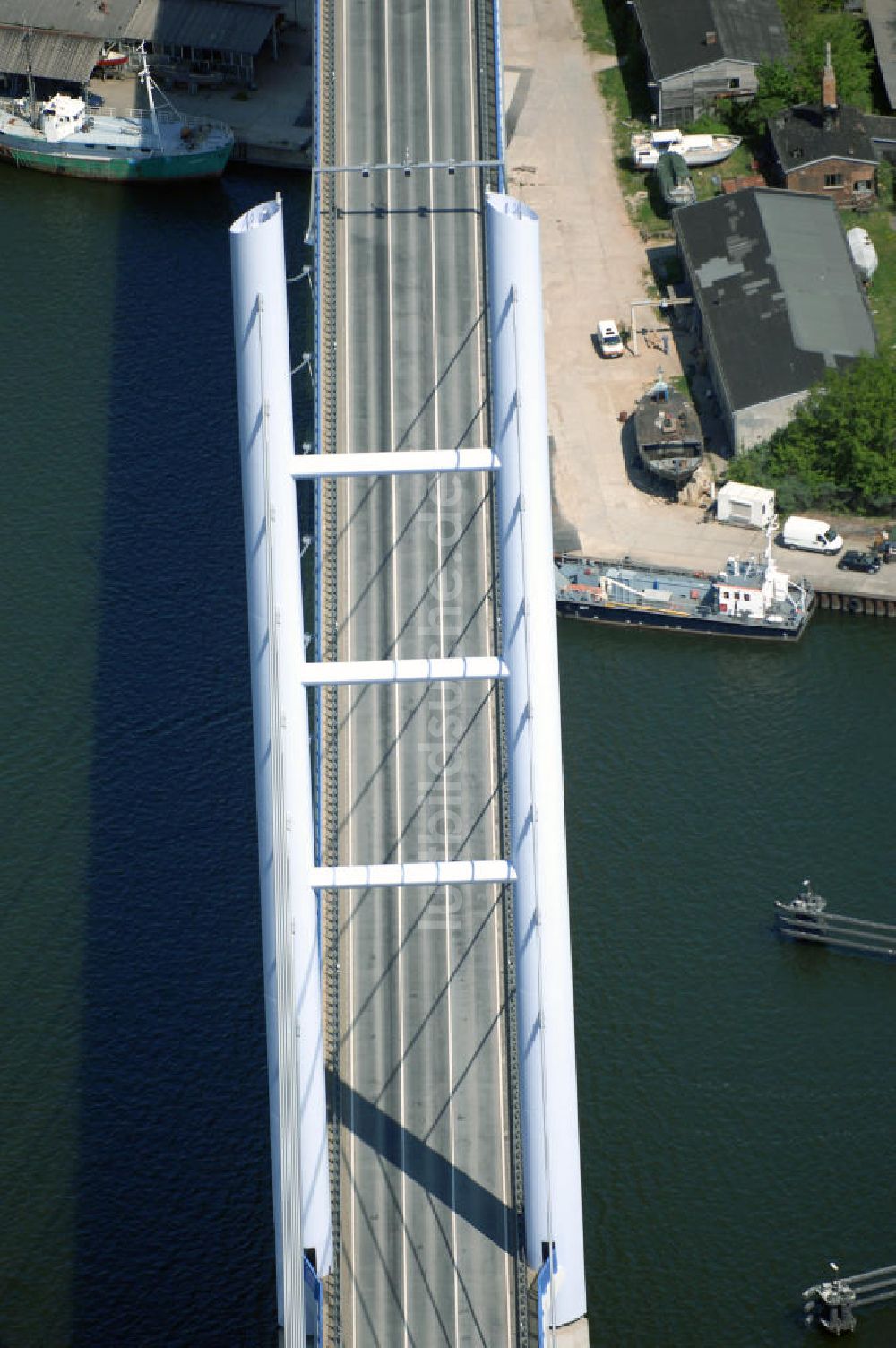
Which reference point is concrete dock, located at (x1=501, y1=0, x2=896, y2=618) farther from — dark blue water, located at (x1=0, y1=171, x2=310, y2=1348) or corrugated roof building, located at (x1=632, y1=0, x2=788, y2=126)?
dark blue water, located at (x1=0, y1=171, x2=310, y2=1348)

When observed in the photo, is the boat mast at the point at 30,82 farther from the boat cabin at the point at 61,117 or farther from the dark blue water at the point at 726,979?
the dark blue water at the point at 726,979

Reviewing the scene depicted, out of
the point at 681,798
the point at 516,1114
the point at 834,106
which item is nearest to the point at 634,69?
the point at 834,106

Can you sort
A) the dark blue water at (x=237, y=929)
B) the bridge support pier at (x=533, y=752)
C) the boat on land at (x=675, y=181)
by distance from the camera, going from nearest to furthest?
the bridge support pier at (x=533, y=752) < the dark blue water at (x=237, y=929) < the boat on land at (x=675, y=181)

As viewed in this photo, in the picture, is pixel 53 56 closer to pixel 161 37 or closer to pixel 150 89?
pixel 161 37

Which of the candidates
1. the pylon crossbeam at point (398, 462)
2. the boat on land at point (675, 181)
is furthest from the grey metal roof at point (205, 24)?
the pylon crossbeam at point (398, 462)

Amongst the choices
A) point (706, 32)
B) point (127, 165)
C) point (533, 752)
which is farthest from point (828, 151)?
point (533, 752)
